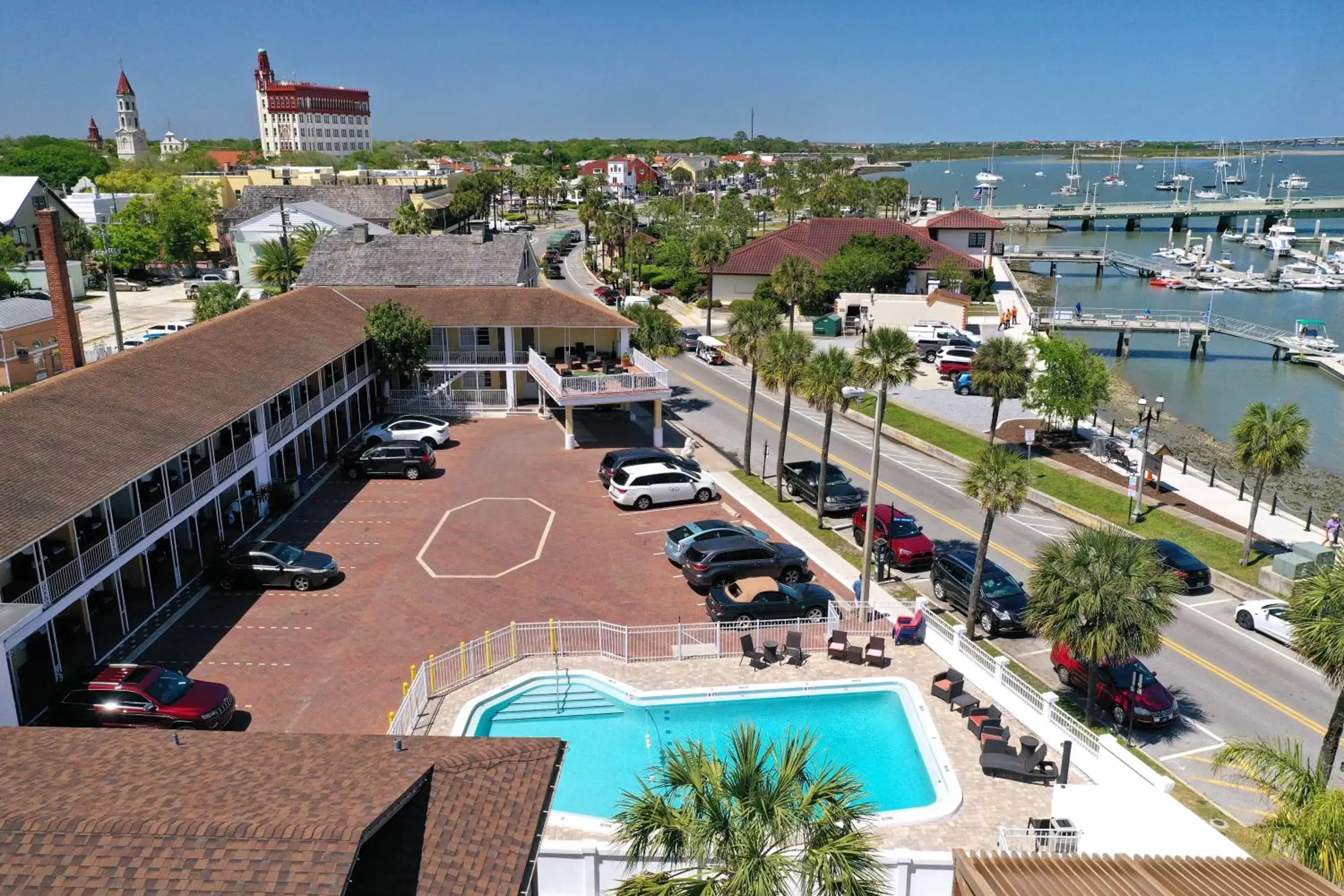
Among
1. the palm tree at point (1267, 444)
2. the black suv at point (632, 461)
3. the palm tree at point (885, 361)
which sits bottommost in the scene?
the black suv at point (632, 461)

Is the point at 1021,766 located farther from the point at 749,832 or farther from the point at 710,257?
the point at 710,257

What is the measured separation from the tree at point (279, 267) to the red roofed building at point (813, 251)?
32.6m

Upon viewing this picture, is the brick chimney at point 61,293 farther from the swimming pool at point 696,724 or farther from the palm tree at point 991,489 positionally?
the palm tree at point 991,489

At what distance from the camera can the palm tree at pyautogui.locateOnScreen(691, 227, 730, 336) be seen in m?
71.9

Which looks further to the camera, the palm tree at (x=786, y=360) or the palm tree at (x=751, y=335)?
the palm tree at (x=751, y=335)

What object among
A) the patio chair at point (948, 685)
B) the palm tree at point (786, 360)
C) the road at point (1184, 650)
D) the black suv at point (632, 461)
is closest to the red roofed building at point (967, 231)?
the road at point (1184, 650)

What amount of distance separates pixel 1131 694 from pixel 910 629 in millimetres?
5218

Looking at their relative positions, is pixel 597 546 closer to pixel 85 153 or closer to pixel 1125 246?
pixel 1125 246

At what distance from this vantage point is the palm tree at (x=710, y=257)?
71875 millimetres

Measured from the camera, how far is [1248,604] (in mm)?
28484

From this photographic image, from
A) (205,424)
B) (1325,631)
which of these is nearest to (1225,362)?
(1325,631)

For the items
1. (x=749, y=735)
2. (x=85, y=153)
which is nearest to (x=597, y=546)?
(x=749, y=735)

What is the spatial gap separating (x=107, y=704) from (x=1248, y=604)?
29.5 meters

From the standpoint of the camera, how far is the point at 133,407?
2761cm
